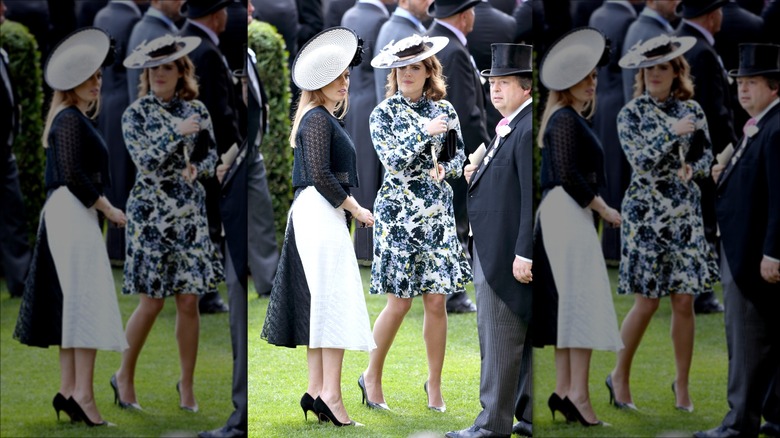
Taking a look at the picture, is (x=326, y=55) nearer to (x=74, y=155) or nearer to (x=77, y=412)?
(x=74, y=155)

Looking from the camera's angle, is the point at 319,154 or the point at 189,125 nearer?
the point at 189,125

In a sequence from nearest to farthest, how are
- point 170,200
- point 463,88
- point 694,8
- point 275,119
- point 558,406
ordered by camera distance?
1. point 694,8
2. point 170,200
3. point 558,406
4. point 463,88
5. point 275,119

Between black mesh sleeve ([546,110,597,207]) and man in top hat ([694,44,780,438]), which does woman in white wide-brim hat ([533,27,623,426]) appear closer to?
black mesh sleeve ([546,110,597,207])

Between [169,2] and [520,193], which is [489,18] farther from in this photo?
[169,2]

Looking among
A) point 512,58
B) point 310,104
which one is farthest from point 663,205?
point 310,104

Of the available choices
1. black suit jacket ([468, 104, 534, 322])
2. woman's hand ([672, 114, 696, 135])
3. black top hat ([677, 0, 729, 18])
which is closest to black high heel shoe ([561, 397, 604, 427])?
black suit jacket ([468, 104, 534, 322])

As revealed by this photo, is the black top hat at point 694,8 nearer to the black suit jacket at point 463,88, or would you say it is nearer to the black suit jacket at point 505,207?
the black suit jacket at point 505,207

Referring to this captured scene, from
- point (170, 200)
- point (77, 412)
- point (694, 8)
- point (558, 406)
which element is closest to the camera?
point (694, 8)

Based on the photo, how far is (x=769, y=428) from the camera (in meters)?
4.62

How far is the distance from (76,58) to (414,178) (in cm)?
150

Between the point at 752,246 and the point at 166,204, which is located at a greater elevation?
the point at 166,204

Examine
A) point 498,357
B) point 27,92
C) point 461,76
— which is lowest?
point 498,357

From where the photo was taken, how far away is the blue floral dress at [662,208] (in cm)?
452

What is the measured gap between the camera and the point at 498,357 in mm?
4875
